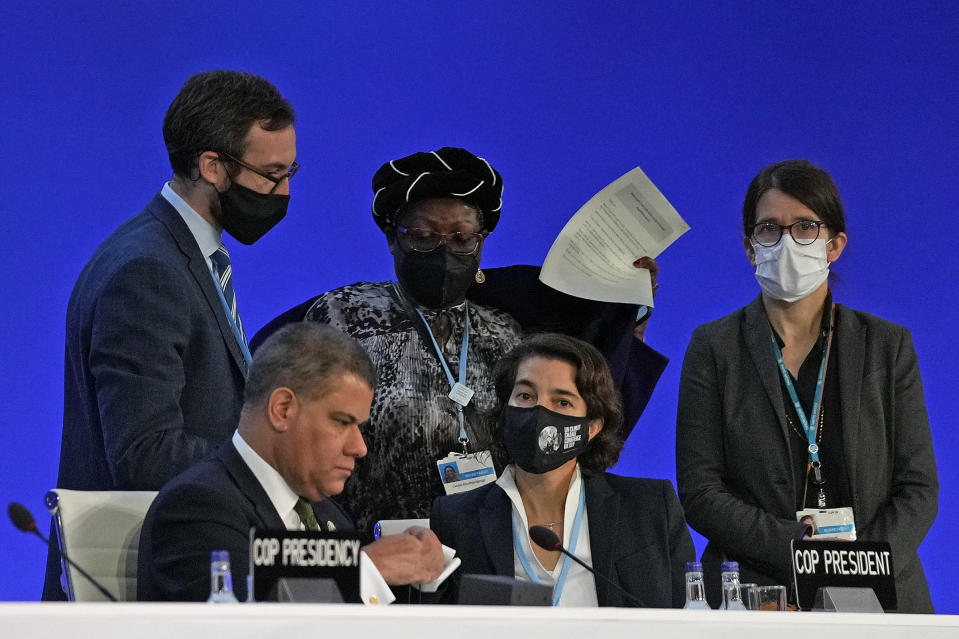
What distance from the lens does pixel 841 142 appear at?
5086 mm

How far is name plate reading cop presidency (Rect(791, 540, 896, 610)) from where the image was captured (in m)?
A: 2.07

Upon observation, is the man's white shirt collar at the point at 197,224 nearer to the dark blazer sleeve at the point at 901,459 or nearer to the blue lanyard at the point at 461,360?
the blue lanyard at the point at 461,360

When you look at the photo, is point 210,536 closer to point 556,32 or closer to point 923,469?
point 923,469

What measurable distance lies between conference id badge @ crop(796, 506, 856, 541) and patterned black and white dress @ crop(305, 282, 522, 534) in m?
0.79

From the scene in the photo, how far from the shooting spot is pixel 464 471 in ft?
9.80

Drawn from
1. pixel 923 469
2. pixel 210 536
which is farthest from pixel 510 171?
pixel 210 536

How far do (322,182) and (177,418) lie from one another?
242 centimetres

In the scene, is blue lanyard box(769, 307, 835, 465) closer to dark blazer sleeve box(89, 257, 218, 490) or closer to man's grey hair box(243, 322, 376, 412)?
man's grey hair box(243, 322, 376, 412)

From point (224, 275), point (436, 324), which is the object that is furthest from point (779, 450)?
point (224, 275)

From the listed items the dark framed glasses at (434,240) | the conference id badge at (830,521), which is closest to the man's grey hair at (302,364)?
the dark framed glasses at (434,240)

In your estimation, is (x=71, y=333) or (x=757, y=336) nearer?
(x=71, y=333)

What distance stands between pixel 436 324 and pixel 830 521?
3.47 feet

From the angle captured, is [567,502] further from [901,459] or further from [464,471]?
[901,459]

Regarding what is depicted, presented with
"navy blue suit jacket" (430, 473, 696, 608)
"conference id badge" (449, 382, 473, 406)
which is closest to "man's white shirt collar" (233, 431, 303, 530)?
"navy blue suit jacket" (430, 473, 696, 608)
